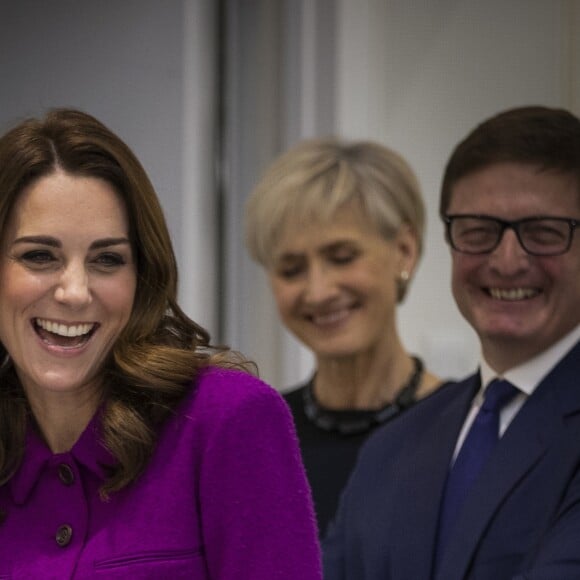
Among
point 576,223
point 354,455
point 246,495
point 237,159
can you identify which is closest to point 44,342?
point 246,495

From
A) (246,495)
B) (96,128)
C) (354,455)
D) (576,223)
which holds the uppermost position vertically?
(96,128)

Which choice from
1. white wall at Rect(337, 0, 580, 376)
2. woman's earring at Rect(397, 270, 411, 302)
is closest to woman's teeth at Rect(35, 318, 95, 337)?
woman's earring at Rect(397, 270, 411, 302)

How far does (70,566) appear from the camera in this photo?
68.3 inches

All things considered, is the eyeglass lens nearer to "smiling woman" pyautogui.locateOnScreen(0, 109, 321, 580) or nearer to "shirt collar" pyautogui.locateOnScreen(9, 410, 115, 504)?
"smiling woman" pyautogui.locateOnScreen(0, 109, 321, 580)

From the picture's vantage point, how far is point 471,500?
2.04m

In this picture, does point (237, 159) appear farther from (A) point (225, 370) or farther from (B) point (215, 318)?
(A) point (225, 370)

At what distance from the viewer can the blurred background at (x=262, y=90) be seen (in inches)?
150

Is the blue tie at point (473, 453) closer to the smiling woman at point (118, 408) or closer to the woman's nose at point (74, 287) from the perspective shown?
the smiling woman at point (118, 408)

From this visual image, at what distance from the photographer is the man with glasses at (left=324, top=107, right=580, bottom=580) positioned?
78.9 inches

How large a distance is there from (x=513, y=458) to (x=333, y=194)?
4.02 feet

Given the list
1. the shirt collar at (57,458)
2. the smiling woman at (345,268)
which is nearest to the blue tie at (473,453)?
the shirt collar at (57,458)

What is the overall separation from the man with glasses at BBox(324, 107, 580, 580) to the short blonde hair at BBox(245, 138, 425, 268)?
764mm

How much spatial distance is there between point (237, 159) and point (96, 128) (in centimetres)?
269

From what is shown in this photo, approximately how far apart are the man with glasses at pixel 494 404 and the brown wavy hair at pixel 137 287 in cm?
46
